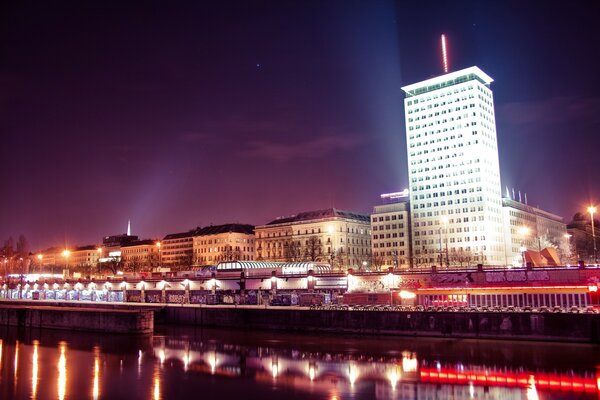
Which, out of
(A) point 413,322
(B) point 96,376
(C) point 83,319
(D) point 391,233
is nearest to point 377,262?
(D) point 391,233

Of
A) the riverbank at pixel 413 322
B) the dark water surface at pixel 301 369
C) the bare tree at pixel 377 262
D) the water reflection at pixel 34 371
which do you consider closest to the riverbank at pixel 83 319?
the dark water surface at pixel 301 369

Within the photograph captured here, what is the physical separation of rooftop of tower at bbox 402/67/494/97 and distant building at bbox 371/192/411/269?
41.3m

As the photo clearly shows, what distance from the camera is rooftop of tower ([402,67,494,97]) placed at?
186375 millimetres

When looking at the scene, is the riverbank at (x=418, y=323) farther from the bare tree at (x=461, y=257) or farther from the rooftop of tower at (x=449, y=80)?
the rooftop of tower at (x=449, y=80)

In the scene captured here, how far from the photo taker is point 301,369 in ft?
166

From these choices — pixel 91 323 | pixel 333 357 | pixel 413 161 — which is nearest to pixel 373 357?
pixel 333 357

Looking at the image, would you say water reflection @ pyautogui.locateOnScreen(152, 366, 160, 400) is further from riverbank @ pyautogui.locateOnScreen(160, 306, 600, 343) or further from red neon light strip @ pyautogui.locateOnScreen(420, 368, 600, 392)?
riverbank @ pyautogui.locateOnScreen(160, 306, 600, 343)

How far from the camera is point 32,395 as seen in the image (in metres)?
42.2

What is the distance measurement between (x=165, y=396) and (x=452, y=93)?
16850 centimetres

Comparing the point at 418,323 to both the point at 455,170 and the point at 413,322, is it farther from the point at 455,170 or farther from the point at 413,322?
the point at 455,170

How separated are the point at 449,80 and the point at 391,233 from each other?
5780 centimetres

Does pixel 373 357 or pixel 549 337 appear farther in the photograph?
pixel 549 337

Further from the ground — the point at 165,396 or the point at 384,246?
the point at 384,246

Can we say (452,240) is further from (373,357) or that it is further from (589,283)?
(373,357)
